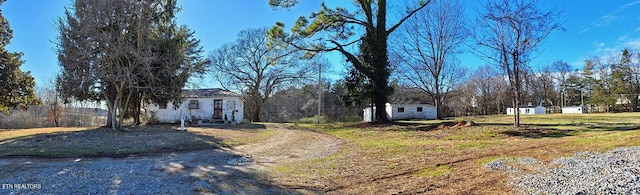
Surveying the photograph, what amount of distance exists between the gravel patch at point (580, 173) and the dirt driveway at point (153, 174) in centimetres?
327

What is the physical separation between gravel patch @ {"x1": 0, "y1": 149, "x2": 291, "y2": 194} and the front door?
17132 millimetres

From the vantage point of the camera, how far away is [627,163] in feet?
15.3

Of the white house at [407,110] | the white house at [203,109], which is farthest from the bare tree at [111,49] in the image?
the white house at [407,110]

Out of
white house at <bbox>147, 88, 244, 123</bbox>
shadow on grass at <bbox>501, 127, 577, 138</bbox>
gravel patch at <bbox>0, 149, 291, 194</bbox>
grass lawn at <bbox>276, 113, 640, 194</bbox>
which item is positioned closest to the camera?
grass lawn at <bbox>276, 113, 640, 194</bbox>

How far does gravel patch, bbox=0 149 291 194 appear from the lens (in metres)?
5.50

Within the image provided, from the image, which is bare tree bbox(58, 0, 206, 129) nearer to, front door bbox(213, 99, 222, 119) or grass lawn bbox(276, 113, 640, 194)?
front door bbox(213, 99, 222, 119)

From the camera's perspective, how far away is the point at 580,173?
4609 mm

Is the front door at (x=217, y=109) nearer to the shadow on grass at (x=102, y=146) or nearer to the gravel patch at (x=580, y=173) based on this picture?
the shadow on grass at (x=102, y=146)

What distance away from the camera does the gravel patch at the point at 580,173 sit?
156 inches

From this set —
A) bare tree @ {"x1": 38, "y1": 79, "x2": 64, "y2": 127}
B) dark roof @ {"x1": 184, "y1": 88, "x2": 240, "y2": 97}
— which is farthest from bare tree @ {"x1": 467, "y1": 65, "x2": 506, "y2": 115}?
bare tree @ {"x1": 38, "y1": 79, "x2": 64, "y2": 127}

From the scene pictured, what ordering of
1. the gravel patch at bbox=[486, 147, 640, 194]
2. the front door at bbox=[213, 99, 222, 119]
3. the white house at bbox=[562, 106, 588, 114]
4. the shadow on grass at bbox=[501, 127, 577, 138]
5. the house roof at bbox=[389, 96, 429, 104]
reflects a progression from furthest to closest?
the white house at bbox=[562, 106, 588, 114]
the house roof at bbox=[389, 96, 429, 104]
the front door at bbox=[213, 99, 222, 119]
the shadow on grass at bbox=[501, 127, 577, 138]
the gravel patch at bbox=[486, 147, 640, 194]

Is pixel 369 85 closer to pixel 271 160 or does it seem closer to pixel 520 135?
pixel 520 135

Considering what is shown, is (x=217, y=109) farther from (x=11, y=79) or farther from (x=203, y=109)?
(x=11, y=79)

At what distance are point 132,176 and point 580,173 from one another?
7.62m
